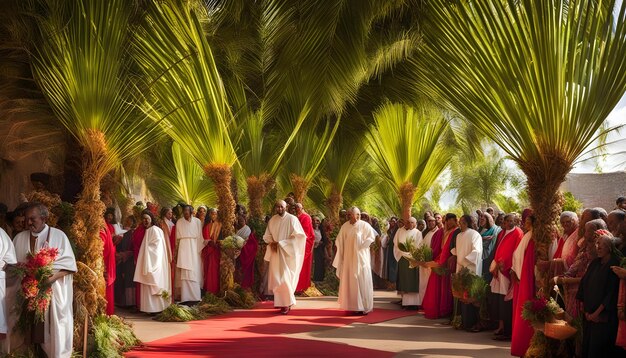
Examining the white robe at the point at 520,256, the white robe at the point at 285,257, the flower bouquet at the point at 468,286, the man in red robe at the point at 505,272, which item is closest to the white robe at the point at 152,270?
the white robe at the point at 285,257

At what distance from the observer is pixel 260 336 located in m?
11.2

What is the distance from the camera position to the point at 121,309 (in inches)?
600

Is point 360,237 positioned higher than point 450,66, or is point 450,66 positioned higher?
point 450,66

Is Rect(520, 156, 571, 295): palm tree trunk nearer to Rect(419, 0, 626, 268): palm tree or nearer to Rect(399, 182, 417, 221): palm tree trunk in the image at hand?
Rect(419, 0, 626, 268): palm tree

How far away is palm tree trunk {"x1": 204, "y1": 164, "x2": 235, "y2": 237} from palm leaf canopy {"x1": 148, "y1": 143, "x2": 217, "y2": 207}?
9.32 meters

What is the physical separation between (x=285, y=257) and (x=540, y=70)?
26.7 ft

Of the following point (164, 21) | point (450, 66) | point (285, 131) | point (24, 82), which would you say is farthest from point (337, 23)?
point (450, 66)

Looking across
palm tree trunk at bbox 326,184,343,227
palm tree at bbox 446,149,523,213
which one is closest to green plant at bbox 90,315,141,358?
palm tree trunk at bbox 326,184,343,227

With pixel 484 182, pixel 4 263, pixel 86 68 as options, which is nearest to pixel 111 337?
pixel 4 263

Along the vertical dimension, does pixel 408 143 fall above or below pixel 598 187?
above

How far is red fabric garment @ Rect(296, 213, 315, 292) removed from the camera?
16.6 metres

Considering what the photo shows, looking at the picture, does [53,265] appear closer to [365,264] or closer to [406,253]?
[365,264]

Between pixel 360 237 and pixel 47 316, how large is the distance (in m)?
7.39

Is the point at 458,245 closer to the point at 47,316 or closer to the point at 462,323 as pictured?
the point at 462,323
